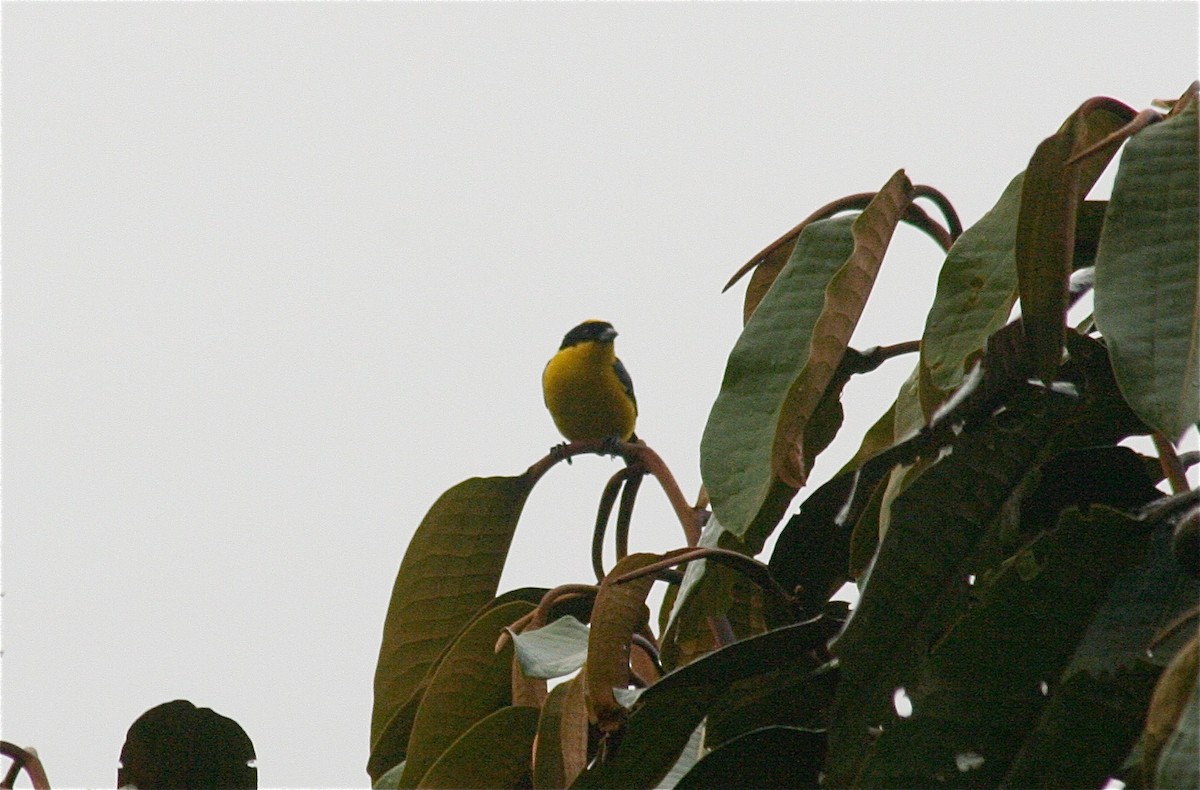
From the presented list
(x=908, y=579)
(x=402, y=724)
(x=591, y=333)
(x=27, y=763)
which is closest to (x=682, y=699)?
(x=908, y=579)

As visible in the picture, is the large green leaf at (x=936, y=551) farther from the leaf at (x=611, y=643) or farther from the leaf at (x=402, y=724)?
the leaf at (x=402, y=724)

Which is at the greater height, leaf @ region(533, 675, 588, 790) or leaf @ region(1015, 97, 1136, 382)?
leaf @ region(1015, 97, 1136, 382)

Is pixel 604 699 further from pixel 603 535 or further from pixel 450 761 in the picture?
pixel 603 535

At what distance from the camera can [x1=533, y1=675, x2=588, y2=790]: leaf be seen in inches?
60.4

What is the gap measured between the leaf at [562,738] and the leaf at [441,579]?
0.58 meters

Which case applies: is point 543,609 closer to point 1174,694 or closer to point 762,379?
point 762,379

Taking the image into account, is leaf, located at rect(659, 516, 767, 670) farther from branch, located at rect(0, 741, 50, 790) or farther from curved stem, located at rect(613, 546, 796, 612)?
branch, located at rect(0, 741, 50, 790)

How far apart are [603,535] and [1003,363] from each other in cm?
96

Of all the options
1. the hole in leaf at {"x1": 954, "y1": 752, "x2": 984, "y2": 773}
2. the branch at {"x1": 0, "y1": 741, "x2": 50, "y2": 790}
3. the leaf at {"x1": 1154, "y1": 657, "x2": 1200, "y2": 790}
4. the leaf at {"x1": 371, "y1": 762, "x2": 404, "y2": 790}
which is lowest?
the leaf at {"x1": 371, "y1": 762, "x2": 404, "y2": 790}

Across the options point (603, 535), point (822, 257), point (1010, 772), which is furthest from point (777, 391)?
point (603, 535)

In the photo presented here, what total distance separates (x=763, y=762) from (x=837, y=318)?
1.71ft

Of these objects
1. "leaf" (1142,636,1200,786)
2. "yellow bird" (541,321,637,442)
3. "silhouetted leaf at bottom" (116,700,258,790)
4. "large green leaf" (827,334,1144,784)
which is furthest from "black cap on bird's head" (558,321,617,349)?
"leaf" (1142,636,1200,786)

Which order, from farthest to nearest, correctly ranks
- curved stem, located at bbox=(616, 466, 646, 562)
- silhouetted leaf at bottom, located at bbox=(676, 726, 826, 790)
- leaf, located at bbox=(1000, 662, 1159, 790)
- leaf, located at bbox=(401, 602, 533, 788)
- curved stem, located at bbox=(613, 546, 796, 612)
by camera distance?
curved stem, located at bbox=(616, 466, 646, 562)
leaf, located at bbox=(401, 602, 533, 788)
curved stem, located at bbox=(613, 546, 796, 612)
silhouetted leaf at bottom, located at bbox=(676, 726, 826, 790)
leaf, located at bbox=(1000, 662, 1159, 790)

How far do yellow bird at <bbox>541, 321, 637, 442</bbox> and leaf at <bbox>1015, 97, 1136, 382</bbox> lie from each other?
559cm
